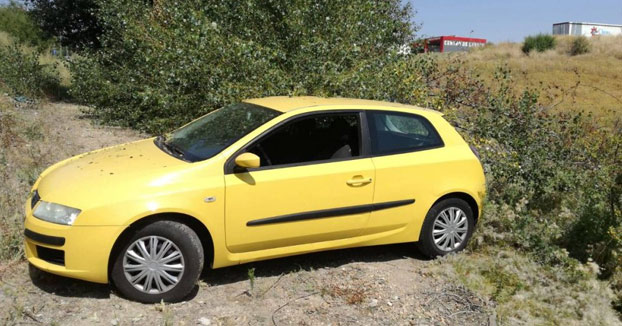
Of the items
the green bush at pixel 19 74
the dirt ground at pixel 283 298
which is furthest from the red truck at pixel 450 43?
the green bush at pixel 19 74

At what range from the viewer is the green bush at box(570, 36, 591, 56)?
1737 inches

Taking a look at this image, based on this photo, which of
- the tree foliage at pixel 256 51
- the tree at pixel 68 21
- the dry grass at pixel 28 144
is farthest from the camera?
the tree at pixel 68 21

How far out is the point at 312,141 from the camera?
4.84 metres

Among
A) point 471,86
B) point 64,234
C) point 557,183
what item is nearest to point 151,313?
point 64,234

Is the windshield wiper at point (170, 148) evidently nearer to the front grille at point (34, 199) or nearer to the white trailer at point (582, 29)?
the front grille at point (34, 199)

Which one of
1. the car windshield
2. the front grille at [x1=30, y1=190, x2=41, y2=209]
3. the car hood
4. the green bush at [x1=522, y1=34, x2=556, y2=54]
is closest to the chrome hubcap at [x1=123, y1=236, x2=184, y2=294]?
the car hood

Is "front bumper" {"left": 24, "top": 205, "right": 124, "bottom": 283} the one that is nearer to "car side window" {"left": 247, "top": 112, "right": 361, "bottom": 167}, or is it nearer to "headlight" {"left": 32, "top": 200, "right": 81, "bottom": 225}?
"headlight" {"left": 32, "top": 200, "right": 81, "bottom": 225}

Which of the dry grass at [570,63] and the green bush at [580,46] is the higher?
the green bush at [580,46]

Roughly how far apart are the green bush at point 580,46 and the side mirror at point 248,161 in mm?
46702

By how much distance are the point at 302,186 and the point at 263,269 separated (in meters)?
0.93

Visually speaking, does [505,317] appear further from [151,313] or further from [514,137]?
[514,137]

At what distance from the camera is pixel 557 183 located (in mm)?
6715

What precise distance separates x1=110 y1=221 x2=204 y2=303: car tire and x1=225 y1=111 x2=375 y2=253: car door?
0.35 m

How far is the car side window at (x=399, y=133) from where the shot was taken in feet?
16.1
